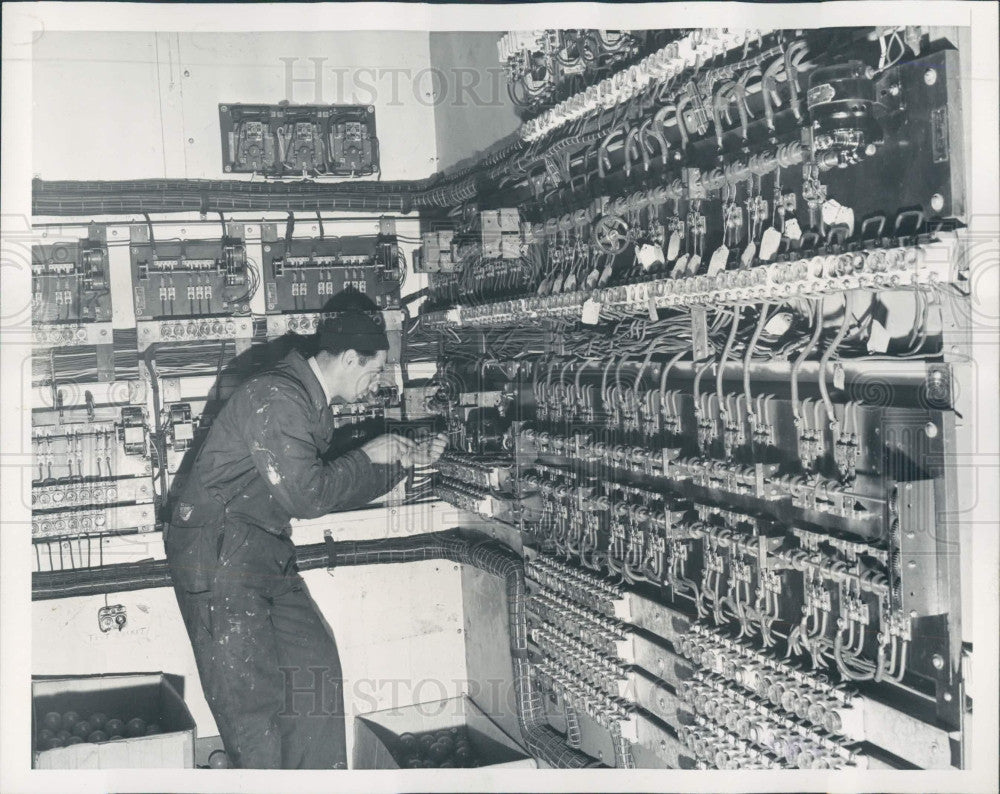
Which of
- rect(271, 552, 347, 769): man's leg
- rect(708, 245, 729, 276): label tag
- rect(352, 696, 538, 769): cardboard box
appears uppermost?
rect(708, 245, 729, 276): label tag

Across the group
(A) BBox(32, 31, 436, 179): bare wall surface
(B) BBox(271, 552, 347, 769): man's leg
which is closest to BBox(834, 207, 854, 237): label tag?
(A) BBox(32, 31, 436, 179): bare wall surface

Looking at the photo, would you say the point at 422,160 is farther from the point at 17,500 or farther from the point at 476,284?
the point at 17,500

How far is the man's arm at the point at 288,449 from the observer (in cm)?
258

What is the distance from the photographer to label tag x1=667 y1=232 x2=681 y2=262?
2041 millimetres

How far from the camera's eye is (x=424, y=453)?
286 cm

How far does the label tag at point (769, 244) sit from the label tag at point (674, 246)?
0.30 m

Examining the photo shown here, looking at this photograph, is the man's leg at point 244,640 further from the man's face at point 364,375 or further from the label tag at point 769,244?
the label tag at point 769,244

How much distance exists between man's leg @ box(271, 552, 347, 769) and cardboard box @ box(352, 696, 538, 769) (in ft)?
0.33

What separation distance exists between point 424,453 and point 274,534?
592 millimetres

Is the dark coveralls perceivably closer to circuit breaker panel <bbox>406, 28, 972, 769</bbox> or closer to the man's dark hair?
the man's dark hair

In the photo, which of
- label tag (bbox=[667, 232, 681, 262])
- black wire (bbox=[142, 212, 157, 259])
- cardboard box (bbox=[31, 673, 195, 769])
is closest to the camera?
label tag (bbox=[667, 232, 681, 262])

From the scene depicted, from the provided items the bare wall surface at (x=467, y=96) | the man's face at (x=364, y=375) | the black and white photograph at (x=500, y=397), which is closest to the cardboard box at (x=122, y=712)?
the black and white photograph at (x=500, y=397)

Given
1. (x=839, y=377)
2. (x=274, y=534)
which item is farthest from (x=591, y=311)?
(x=274, y=534)

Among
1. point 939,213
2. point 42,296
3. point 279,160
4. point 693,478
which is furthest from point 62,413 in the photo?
point 939,213
